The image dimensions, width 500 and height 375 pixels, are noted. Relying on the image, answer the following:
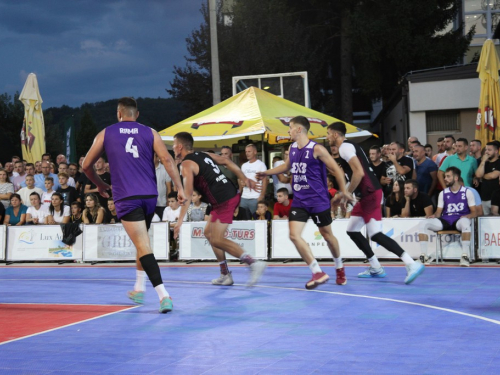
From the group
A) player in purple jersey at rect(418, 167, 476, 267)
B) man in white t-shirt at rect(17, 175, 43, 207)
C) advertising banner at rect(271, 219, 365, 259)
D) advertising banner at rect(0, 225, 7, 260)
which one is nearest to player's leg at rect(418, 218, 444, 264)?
player in purple jersey at rect(418, 167, 476, 267)

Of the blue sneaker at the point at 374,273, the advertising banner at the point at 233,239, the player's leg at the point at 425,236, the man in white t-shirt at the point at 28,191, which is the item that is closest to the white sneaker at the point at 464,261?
the player's leg at the point at 425,236

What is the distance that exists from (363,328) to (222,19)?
102 ft

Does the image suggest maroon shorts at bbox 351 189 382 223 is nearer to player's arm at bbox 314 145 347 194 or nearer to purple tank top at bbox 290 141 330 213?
purple tank top at bbox 290 141 330 213

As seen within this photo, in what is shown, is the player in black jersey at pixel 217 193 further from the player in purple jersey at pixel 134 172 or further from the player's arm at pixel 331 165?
the player in purple jersey at pixel 134 172

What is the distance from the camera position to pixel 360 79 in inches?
1200

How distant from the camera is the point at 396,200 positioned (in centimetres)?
1388

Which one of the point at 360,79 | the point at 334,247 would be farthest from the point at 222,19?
the point at 334,247

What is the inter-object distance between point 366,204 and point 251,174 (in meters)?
4.39

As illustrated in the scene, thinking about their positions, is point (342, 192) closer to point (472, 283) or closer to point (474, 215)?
point (472, 283)

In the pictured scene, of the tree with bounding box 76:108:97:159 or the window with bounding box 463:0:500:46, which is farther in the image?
the tree with bounding box 76:108:97:159

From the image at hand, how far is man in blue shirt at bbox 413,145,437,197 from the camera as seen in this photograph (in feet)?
46.7

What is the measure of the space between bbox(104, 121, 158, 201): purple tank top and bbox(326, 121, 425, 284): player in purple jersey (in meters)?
3.12

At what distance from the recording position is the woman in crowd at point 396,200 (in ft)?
44.9

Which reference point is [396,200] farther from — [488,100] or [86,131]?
[86,131]
